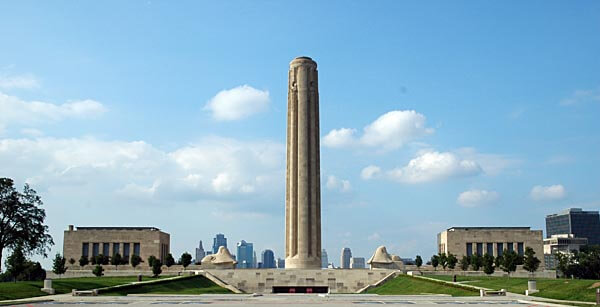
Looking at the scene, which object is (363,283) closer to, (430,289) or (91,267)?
(430,289)

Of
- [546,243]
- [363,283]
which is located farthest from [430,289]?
[546,243]

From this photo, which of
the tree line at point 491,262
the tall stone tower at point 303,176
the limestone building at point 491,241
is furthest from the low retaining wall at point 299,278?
the limestone building at point 491,241

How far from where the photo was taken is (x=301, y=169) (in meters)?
75.2

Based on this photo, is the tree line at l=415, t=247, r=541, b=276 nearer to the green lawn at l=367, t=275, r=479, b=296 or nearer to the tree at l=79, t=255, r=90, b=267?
the green lawn at l=367, t=275, r=479, b=296

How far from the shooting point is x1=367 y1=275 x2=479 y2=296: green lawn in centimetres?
4480

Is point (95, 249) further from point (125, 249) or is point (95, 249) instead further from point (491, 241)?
point (491, 241)

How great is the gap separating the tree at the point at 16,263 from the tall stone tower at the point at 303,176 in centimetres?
3143

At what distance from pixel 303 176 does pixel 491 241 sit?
31122 millimetres

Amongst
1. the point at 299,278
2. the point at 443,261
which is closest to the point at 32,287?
the point at 299,278

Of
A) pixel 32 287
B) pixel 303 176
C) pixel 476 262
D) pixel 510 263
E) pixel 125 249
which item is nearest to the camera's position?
pixel 32 287

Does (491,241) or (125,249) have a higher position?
(491,241)

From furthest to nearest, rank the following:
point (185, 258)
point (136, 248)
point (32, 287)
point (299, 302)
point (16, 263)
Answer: point (136, 248) → point (185, 258) → point (16, 263) → point (32, 287) → point (299, 302)

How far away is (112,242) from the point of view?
287 ft

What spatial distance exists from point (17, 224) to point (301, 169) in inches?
1274
